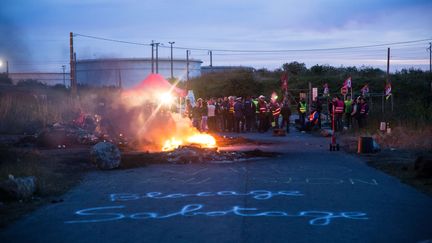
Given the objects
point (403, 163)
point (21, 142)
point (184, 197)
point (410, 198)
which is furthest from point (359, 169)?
point (21, 142)

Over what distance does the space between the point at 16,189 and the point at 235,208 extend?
4355 mm

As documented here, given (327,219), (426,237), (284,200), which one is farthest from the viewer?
(284,200)

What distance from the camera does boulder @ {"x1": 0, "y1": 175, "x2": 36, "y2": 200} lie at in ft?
34.7

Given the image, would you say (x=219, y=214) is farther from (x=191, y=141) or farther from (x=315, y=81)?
(x=315, y=81)

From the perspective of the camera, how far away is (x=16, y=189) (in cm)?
1065

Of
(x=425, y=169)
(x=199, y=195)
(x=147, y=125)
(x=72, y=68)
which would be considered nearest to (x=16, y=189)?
(x=199, y=195)

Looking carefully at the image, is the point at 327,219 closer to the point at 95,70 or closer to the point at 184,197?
the point at 184,197

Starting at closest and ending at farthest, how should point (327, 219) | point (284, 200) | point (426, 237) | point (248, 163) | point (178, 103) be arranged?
point (426, 237), point (327, 219), point (284, 200), point (248, 163), point (178, 103)

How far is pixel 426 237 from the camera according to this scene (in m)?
7.41

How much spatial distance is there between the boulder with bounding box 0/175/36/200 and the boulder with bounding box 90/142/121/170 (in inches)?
182

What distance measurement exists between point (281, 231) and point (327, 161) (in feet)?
31.7

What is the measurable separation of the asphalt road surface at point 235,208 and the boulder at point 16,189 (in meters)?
0.75

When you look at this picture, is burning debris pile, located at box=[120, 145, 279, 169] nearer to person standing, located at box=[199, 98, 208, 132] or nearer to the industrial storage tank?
person standing, located at box=[199, 98, 208, 132]

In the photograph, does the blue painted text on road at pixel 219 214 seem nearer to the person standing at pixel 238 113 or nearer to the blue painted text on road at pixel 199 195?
the blue painted text on road at pixel 199 195
